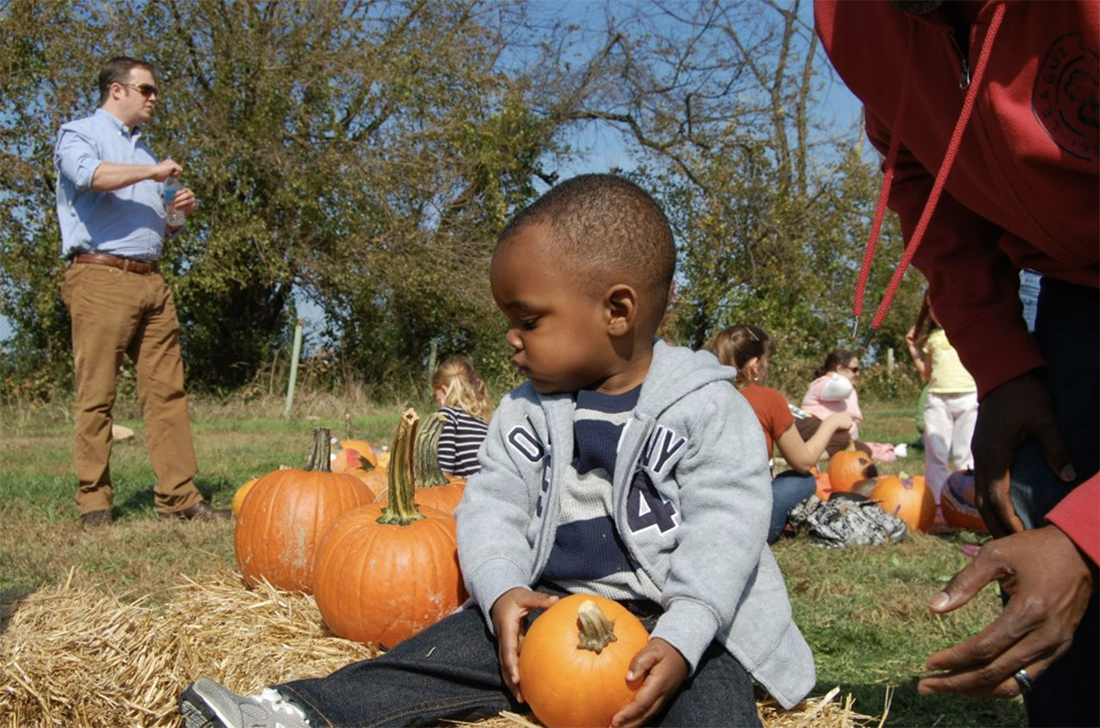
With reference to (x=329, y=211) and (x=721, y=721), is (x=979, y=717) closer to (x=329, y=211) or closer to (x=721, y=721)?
(x=721, y=721)

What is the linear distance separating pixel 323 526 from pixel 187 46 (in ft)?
41.1

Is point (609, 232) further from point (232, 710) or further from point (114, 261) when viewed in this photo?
point (114, 261)

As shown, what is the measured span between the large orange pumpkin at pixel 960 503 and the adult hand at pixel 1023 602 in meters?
4.85

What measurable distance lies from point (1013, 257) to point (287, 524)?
2685 mm

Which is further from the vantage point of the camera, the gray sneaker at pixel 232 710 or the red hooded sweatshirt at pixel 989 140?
the gray sneaker at pixel 232 710

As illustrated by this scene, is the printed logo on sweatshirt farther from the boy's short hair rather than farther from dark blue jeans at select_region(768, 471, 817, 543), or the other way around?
dark blue jeans at select_region(768, 471, 817, 543)

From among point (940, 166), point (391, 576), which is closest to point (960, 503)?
point (391, 576)

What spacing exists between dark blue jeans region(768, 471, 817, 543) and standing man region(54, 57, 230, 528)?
3247 mm

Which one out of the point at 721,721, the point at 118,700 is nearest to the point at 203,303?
the point at 118,700

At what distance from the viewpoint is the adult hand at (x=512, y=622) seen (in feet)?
7.25

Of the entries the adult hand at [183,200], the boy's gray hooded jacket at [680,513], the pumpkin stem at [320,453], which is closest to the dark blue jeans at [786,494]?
the pumpkin stem at [320,453]

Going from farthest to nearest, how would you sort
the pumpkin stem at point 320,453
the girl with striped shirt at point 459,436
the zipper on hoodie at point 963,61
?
the girl with striped shirt at point 459,436 → the pumpkin stem at point 320,453 → the zipper on hoodie at point 963,61

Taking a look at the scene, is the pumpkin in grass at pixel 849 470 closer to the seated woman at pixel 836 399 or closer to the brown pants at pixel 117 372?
the seated woman at pixel 836 399

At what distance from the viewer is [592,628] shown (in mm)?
2059
